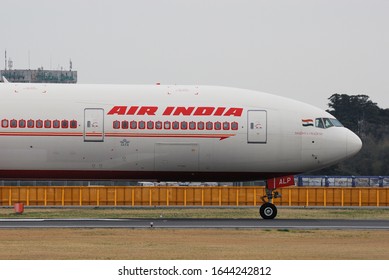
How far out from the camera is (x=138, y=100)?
44781 millimetres

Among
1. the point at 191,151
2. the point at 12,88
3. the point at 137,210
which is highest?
the point at 12,88

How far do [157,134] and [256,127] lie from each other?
4.78 metres

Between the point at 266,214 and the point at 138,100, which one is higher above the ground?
the point at 138,100

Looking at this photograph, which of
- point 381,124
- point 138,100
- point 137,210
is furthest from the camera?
point 381,124

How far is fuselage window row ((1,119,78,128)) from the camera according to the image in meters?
43.8

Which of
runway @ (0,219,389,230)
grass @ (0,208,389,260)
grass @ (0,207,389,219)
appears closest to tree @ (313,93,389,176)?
grass @ (0,207,389,219)

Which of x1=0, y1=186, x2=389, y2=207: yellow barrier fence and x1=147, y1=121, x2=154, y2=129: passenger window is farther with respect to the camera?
x1=0, y1=186, x2=389, y2=207: yellow barrier fence

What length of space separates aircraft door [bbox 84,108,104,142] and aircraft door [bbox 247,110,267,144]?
7.01 metres

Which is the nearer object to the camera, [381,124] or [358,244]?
[358,244]

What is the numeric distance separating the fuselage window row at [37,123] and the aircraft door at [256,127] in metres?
8.24

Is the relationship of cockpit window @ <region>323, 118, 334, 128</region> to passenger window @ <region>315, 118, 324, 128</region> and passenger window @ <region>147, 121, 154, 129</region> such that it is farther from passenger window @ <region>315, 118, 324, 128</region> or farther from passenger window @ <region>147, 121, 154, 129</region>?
passenger window @ <region>147, 121, 154, 129</region>

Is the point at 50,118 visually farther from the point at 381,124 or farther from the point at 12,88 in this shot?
the point at 381,124

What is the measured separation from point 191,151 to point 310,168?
601cm

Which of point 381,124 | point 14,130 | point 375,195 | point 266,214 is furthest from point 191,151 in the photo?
point 381,124
